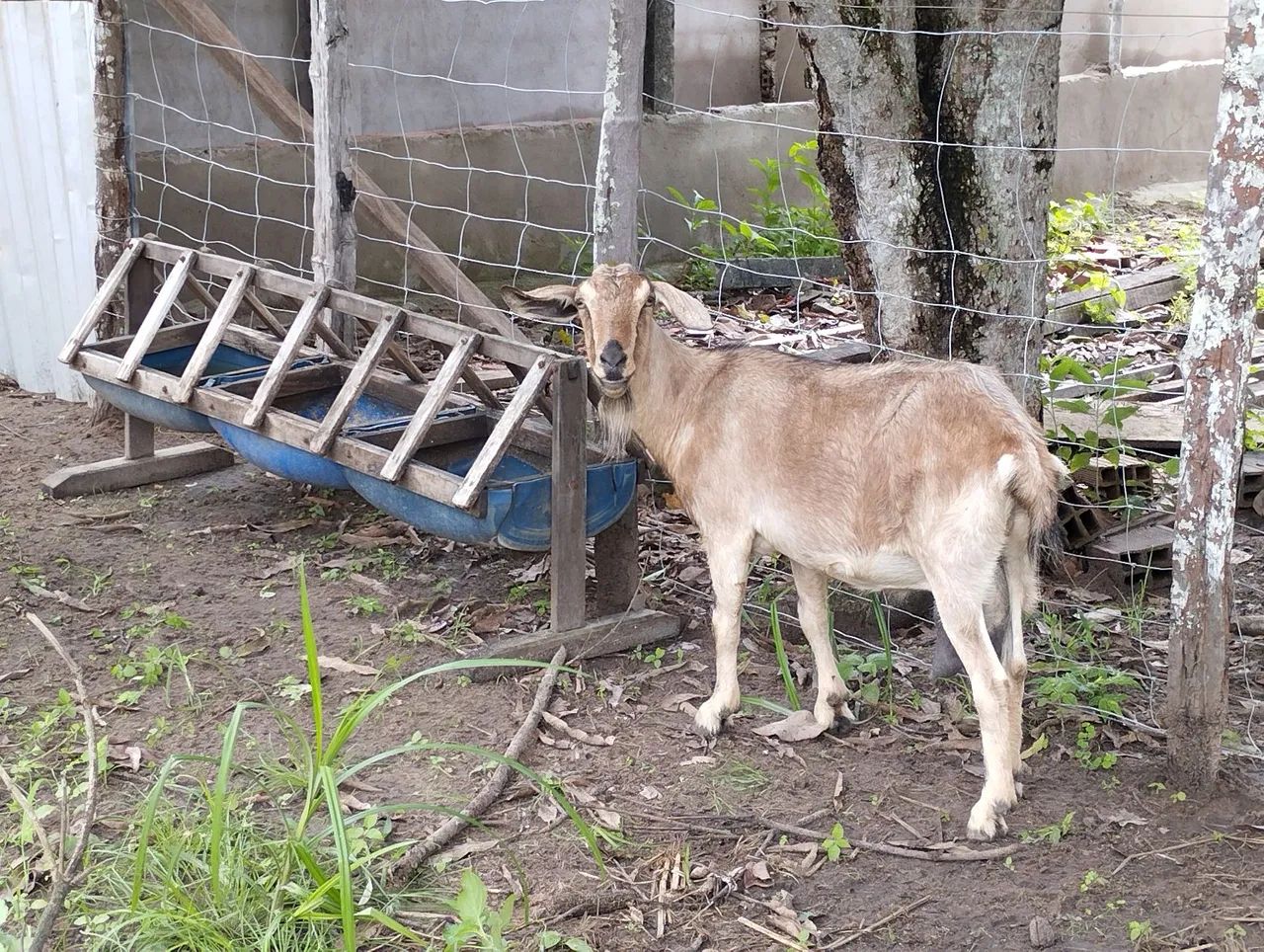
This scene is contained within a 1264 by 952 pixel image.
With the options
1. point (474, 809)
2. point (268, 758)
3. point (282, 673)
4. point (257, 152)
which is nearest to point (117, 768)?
point (268, 758)

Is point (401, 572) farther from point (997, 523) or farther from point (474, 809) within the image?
point (997, 523)

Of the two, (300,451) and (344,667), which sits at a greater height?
(300,451)

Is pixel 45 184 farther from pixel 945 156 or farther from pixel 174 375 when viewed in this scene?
pixel 945 156

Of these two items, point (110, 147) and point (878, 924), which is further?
point (110, 147)

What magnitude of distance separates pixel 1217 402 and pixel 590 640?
7.88 feet

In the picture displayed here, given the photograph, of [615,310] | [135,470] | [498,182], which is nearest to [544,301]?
[615,310]

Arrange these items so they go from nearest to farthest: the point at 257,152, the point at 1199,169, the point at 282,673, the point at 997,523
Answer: the point at 997,523 < the point at 282,673 < the point at 257,152 < the point at 1199,169

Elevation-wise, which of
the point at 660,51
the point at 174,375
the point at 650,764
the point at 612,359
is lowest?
the point at 650,764

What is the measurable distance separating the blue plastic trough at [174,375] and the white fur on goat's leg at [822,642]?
282 centimetres

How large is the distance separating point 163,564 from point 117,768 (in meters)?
1.82

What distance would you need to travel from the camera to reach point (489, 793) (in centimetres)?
423

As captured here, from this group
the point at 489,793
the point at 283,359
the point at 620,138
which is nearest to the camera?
the point at 489,793

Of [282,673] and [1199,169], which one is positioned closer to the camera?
[282,673]

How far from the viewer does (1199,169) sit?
14.9 metres
